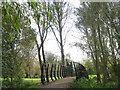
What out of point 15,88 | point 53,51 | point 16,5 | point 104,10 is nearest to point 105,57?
point 104,10

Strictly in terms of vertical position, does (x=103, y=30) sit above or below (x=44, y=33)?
below

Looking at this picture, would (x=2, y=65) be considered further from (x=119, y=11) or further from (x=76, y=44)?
(x=76, y=44)

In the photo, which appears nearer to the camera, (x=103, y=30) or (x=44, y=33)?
(x=103, y=30)

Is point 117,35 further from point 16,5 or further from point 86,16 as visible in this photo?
point 86,16

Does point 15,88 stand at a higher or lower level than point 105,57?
lower

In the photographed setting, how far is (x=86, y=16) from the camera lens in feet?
25.7

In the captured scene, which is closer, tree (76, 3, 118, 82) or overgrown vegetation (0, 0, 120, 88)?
overgrown vegetation (0, 0, 120, 88)

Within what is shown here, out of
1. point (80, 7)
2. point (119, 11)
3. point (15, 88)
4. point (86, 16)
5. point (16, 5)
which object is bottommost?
point (15, 88)

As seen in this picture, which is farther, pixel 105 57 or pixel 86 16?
pixel 86 16

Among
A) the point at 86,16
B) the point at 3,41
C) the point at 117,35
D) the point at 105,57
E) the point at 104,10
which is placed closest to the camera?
the point at 117,35

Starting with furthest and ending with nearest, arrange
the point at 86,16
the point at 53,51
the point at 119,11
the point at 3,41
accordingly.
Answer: the point at 53,51 < the point at 86,16 < the point at 3,41 < the point at 119,11

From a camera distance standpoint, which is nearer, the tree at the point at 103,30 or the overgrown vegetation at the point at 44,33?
the overgrown vegetation at the point at 44,33

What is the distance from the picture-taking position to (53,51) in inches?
778

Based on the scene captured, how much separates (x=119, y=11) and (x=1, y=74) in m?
3.84
